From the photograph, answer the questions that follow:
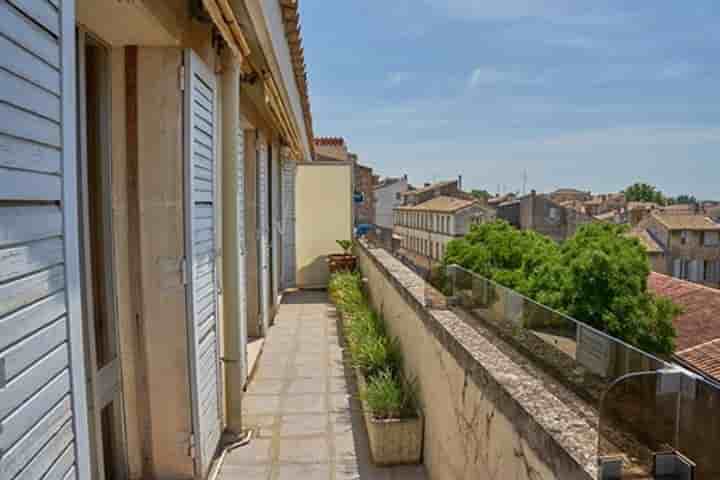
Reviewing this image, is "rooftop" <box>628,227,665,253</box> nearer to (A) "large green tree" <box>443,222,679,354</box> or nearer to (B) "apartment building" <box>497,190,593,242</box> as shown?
(B) "apartment building" <box>497,190,593,242</box>

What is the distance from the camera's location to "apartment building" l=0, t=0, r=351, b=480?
116 cm

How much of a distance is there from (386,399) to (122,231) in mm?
1870

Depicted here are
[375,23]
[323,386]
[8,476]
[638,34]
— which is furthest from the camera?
[638,34]

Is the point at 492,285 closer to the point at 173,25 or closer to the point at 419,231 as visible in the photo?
the point at 173,25

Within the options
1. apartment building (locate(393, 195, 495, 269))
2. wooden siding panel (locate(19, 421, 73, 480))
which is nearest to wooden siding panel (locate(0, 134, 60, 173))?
wooden siding panel (locate(19, 421, 73, 480))

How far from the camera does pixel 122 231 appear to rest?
2570 mm

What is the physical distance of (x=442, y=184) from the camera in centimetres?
4478

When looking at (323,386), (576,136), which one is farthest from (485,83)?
(323,386)

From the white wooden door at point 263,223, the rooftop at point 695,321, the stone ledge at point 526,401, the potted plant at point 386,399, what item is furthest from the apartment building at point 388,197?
Result: the stone ledge at point 526,401

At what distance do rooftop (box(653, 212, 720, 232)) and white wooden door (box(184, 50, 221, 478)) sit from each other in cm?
3583

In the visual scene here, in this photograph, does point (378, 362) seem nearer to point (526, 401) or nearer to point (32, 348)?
point (526, 401)

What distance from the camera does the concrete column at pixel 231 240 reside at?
333cm

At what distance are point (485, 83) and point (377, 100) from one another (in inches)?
611

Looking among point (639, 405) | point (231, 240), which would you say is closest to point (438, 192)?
point (231, 240)
